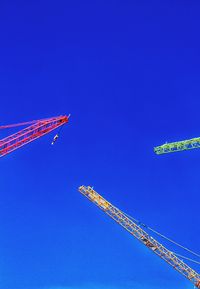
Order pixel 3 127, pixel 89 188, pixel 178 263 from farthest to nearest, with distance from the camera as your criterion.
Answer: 1. pixel 89 188
2. pixel 178 263
3. pixel 3 127

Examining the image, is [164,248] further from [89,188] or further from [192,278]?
[89,188]

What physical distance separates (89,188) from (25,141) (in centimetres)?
2748

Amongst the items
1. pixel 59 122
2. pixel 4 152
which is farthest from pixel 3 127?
pixel 59 122

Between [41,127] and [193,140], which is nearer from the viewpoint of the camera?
[41,127]

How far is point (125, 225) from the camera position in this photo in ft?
366

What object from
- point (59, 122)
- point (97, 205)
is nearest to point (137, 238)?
point (97, 205)

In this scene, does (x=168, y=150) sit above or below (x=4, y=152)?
above

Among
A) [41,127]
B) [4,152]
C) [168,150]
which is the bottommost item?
[4,152]

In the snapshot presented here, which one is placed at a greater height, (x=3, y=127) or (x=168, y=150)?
(x=168, y=150)

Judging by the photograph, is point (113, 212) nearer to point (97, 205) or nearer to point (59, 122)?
point (97, 205)

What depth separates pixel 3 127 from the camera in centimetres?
9094

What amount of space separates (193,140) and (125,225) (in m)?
24.2

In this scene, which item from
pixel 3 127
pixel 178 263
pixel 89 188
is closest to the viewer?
pixel 3 127

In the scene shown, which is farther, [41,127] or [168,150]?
[168,150]
